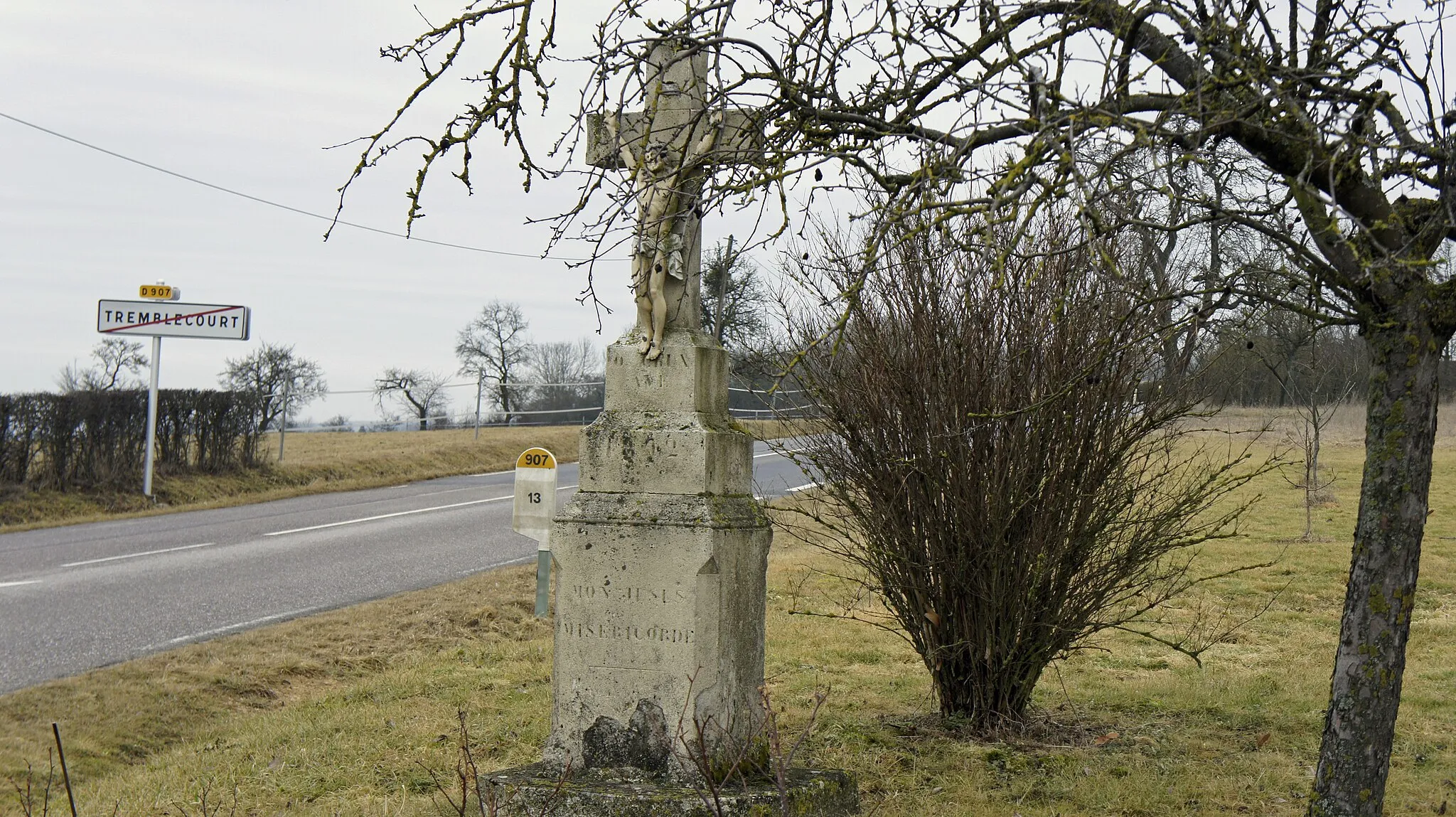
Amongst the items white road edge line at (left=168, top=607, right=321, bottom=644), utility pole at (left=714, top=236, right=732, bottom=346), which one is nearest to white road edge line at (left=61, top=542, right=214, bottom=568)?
white road edge line at (left=168, top=607, right=321, bottom=644)

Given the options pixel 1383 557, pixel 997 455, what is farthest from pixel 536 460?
pixel 1383 557

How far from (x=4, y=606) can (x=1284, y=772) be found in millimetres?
9286

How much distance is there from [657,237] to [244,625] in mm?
5969

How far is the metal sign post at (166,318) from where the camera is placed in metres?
17.8

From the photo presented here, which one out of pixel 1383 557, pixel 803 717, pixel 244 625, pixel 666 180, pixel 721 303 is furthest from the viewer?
pixel 721 303

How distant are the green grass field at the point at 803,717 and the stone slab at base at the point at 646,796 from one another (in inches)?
14.2

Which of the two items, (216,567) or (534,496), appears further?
(216,567)

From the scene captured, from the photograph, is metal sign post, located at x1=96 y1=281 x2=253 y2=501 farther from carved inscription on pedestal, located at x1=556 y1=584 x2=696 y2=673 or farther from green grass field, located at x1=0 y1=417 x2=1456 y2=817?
carved inscription on pedestal, located at x1=556 y1=584 x2=696 y2=673

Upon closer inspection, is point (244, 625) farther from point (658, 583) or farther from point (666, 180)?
point (666, 180)

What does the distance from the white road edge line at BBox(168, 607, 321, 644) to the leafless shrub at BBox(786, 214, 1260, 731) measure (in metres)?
5.36

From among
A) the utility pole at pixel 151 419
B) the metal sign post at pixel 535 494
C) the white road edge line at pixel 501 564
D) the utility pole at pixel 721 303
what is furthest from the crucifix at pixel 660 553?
the utility pole at pixel 151 419

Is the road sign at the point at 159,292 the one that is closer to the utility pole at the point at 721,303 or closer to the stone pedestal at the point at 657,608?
the utility pole at the point at 721,303

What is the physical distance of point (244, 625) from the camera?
9102mm

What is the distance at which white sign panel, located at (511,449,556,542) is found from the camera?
26.3 feet
